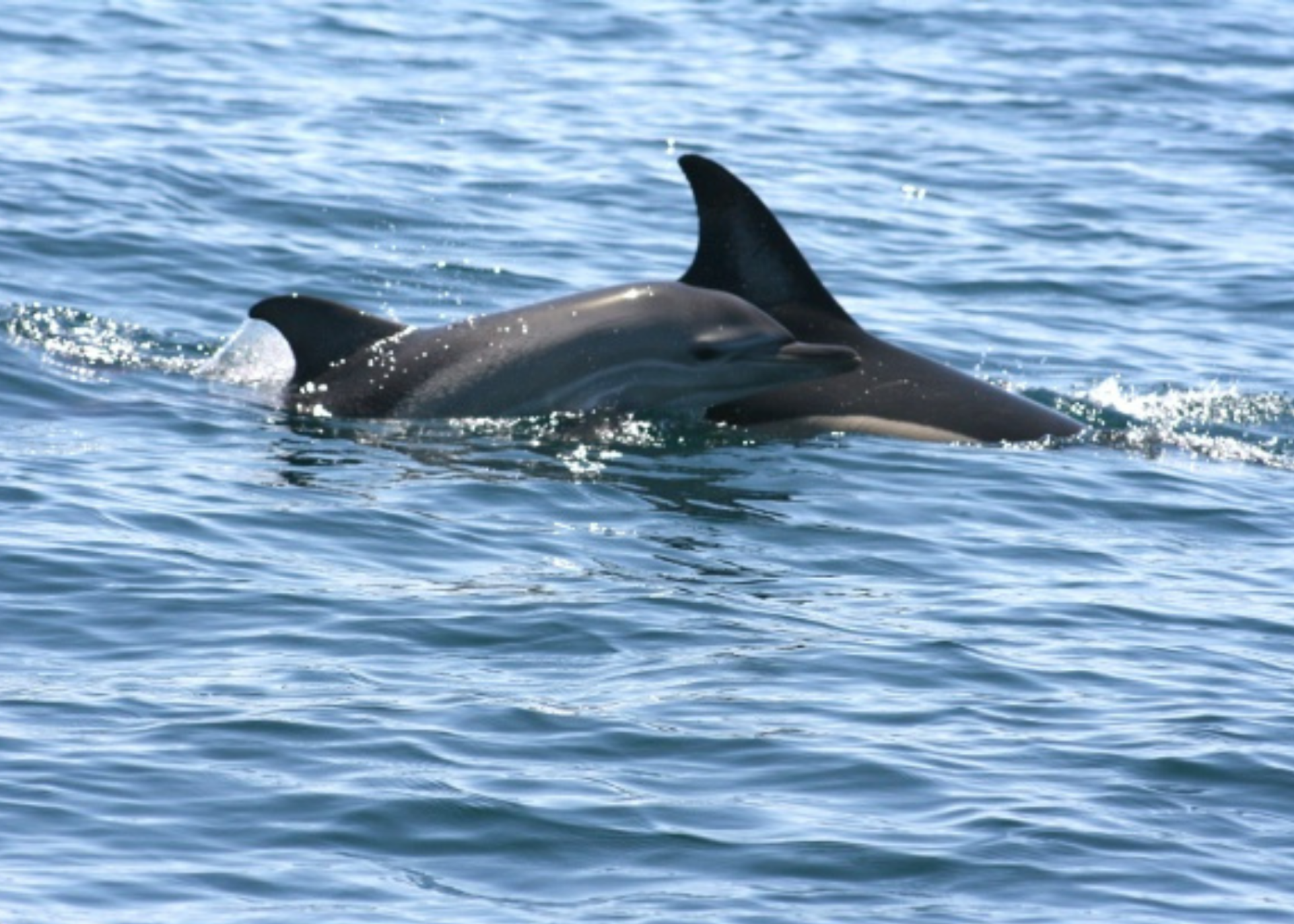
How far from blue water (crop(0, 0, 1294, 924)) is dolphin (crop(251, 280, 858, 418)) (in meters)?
0.27

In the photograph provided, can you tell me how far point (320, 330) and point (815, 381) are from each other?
120 inches

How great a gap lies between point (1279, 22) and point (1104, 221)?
49.8ft

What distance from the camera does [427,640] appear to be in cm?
1205

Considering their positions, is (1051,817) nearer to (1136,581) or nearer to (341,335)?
(1136,581)

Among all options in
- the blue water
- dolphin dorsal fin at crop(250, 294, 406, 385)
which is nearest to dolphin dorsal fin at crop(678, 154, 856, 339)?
the blue water

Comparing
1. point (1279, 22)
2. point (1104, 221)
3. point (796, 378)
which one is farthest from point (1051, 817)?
point (1279, 22)

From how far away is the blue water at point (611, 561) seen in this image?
9.75 metres

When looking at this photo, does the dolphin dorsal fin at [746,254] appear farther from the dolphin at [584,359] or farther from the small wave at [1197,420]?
the small wave at [1197,420]

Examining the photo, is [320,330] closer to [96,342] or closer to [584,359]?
[584,359]

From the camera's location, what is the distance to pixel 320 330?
16703mm

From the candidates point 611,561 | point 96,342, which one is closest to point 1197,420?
Result: point 611,561

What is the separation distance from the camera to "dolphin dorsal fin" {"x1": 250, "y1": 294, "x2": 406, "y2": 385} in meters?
16.4

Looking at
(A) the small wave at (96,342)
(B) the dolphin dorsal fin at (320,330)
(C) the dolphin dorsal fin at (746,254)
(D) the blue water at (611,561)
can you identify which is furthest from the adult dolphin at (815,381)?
(A) the small wave at (96,342)

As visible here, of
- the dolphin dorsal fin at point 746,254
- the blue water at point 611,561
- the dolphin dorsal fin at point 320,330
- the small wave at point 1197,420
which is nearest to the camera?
the blue water at point 611,561
